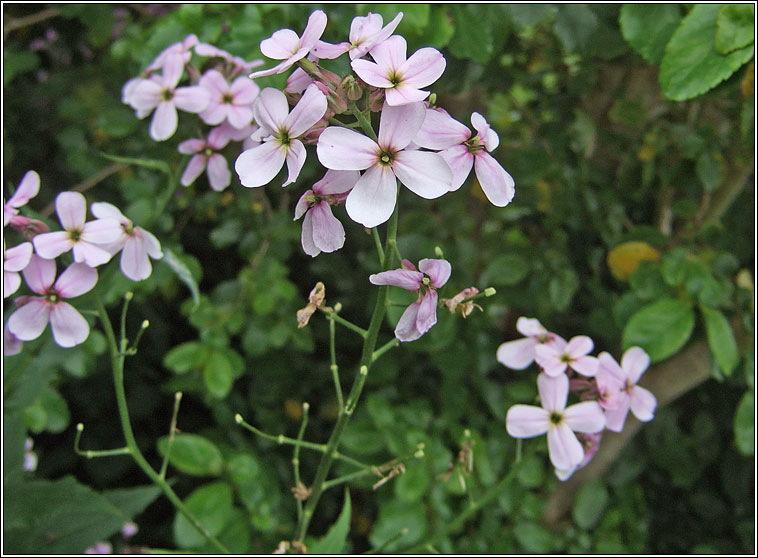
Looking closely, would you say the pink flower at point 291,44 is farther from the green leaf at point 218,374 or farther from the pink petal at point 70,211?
the green leaf at point 218,374

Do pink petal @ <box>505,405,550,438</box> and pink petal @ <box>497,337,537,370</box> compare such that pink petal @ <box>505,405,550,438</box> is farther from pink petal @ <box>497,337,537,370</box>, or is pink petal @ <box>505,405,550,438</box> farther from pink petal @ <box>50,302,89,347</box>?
pink petal @ <box>50,302,89,347</box>

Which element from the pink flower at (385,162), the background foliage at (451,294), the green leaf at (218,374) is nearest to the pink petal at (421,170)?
the pink flower at (385,162)

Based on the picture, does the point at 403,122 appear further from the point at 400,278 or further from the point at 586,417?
the point at 586,417

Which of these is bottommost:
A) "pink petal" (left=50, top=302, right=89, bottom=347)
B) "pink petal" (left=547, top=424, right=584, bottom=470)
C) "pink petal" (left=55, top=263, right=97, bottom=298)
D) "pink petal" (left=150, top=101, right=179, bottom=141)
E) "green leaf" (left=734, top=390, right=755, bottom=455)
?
"green leaf" (left=734, top=390, right=755, bottom=455)

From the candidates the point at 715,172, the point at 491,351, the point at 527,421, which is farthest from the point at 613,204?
the point at 527,421

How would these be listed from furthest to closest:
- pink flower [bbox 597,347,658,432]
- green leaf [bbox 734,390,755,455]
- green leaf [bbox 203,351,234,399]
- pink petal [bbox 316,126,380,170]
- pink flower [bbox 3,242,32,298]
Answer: green leaf [bbox 203,351,234,399] < green leaf [bbox 734,390,755,455] < pink flower [bbox 597,347,658,432] < pink flower [bbox 3,242,32,298] < pink petal [bbox 316,126,380,170]

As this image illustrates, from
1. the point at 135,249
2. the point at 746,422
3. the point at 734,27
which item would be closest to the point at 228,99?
the point at 135,249

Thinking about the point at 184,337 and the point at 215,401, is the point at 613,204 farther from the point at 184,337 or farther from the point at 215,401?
the point at 184,337

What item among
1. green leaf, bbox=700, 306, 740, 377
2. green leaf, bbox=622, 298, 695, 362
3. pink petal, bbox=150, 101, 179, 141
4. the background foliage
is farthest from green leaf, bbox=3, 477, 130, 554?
green leaf, bbox=700, 306, 740, 377
